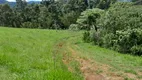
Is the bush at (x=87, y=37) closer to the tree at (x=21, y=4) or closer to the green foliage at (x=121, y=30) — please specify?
the green foliage at (x=121, y=30)

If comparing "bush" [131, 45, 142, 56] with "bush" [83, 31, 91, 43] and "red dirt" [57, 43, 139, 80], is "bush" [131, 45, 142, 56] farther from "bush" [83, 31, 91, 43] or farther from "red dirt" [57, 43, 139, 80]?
"bush" [83, 31, 91, 43]

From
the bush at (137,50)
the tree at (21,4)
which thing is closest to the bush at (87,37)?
A: the bush at (137,50)

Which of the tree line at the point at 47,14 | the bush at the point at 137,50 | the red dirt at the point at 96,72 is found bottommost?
the tree line at the point at 47,14

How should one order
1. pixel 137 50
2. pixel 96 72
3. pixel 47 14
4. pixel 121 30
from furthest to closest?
pixel 47 14 < pixel 121 30 < pixel 137 50 < pixel 96 72

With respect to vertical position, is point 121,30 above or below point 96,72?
above

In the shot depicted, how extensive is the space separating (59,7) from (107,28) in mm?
43376

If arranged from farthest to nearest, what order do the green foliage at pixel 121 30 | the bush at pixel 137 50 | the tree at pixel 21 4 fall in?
1. the tree at pixel 21 4
2. the green foliage at pixel 121 30
3. the bush at pixel 137 50

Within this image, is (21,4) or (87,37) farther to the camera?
(21,4)

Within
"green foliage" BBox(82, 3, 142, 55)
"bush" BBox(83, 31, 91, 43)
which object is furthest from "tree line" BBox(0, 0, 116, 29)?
"green foliage" BBox(82, 3, 142, 55)

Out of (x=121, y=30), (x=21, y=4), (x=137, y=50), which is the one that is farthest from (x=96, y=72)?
(x=21, y=4)

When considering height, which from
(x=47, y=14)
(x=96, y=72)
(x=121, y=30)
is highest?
(x=121, y=30)

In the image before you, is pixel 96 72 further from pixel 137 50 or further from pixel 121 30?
pixel 121 30

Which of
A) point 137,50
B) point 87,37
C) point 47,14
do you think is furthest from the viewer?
point 47,14

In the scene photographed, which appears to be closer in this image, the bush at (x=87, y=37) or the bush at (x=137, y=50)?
the bush at (x=137, y=50)
